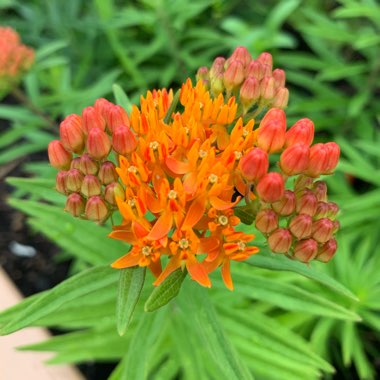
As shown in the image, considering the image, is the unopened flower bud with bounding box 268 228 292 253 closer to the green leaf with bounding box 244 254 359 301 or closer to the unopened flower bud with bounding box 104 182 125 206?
the green leaf with bounding box 244 254 359 301

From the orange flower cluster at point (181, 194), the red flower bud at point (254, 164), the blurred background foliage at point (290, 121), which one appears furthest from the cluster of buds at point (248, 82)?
the blurred background foliage at point (290, 121)

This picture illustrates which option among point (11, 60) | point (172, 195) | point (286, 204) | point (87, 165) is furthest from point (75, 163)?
point (11, 60)

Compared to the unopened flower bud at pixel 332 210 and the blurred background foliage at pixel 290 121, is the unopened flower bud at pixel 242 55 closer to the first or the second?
the unopened flower bud at pixel 332 210

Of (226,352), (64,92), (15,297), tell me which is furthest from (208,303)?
(64,92)

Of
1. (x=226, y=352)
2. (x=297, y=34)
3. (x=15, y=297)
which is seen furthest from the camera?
(x=297, y=34)

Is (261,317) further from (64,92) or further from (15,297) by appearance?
(64,92)
